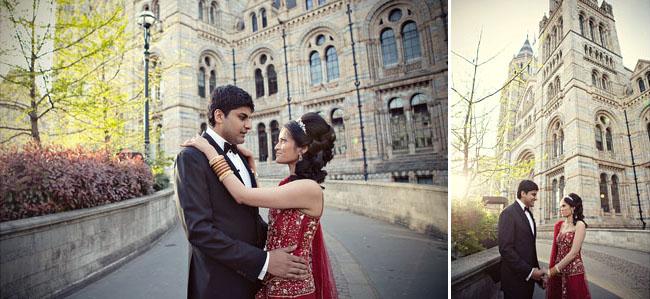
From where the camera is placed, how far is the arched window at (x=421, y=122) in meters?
2.56

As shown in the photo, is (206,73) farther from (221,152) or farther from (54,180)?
(221,152)

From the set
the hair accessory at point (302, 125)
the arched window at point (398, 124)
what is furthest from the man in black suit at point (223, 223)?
the arched window at point (398, 124)

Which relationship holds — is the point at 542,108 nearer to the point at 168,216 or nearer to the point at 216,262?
the point at 216,262

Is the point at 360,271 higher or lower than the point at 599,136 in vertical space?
lower

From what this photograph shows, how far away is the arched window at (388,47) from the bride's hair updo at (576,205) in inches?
70.6

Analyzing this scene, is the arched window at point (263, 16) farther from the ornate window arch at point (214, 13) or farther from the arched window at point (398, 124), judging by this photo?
the arched window at point (398, 124)

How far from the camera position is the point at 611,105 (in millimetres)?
2664

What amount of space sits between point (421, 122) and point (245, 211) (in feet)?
5.62

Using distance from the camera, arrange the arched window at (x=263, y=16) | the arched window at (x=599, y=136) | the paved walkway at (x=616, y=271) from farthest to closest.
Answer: the arched window at (x=263, y=16)
the arched window at (x=599, y=136)
the paved walkway at (x=616, y=271)

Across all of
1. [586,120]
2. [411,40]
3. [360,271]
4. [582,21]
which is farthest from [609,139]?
[360,271]

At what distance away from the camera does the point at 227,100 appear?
4.81 feet

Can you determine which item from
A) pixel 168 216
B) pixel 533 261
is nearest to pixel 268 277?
pixel 533 261

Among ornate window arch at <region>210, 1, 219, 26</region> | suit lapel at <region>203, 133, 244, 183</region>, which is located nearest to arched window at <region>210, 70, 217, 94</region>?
ornate window arch at <region>210, 1, 219, 26</region>

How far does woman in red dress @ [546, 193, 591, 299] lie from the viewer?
243 centimetres
